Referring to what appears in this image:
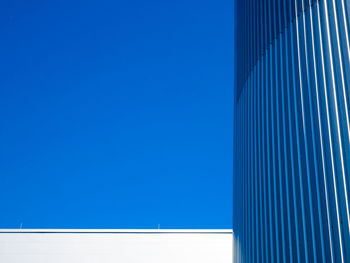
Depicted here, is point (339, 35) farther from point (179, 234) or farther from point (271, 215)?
point (179, 234)

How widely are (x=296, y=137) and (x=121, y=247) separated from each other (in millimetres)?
11773

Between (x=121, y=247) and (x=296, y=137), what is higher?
(x=121, y=247)

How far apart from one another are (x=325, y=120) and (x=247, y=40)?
15.8 ft

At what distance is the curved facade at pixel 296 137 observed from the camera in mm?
5270

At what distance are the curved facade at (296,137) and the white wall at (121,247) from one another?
676 cm

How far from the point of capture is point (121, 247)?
15883 mm

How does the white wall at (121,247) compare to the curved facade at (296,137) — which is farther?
the white wall at (121,247)

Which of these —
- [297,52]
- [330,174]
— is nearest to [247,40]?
[297,52]

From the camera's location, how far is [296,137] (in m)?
6.31

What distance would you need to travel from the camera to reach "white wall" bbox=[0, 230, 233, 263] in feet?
50.8

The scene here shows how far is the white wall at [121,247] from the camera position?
50.8ft

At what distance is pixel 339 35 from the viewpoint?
224 inches

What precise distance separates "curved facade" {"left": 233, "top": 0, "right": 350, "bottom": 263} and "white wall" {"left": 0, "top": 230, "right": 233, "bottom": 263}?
266 inches

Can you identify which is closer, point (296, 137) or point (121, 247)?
point (296, 137)
